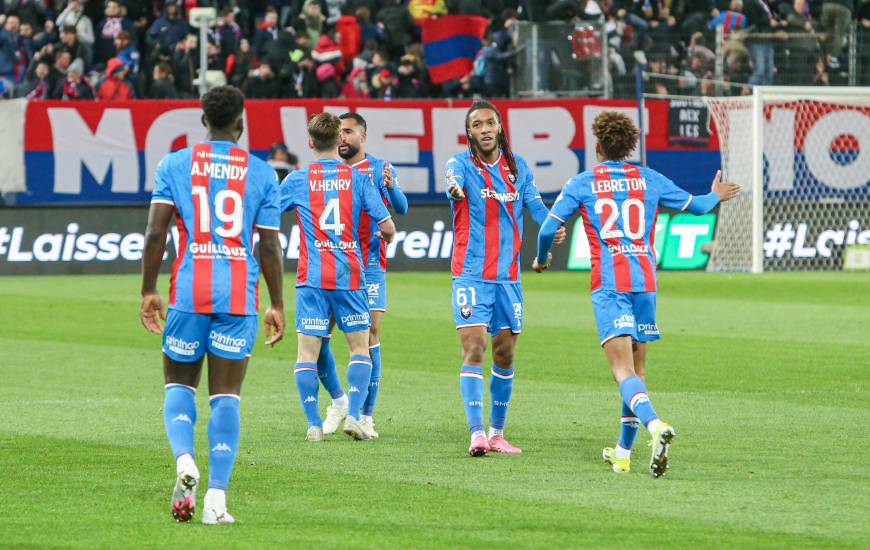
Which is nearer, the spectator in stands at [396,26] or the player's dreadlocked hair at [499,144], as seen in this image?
the player's dreadlocked hair at [499,144]

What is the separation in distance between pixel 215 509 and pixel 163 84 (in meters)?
20.7

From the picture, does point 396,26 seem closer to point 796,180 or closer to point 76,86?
point 76,86

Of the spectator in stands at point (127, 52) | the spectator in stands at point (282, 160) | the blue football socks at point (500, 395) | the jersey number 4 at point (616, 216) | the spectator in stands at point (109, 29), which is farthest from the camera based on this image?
the spectator in stands at point (109, 29)

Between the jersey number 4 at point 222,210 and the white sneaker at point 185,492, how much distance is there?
1020 millimetres

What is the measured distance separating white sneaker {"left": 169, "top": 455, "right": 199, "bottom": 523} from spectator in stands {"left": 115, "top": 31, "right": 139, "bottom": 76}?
70.0ft

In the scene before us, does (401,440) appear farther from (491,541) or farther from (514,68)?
(514,68)

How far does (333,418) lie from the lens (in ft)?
33.7

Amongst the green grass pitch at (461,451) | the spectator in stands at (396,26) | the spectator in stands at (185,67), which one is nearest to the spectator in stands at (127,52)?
the spectator in stands at (185,67)

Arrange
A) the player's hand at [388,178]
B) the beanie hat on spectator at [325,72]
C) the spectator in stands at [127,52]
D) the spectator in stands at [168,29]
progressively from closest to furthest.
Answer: the player's hand at [388,178] < the spectator in stands at [127,52] < the beanie hat on spectator at [325,72] < the spectator in stands at [168,29]

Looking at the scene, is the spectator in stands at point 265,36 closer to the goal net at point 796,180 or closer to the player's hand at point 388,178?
the goal net at point 796,180

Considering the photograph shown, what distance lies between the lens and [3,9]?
28.9 m

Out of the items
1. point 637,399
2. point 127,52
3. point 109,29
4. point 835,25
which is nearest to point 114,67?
point 127,52

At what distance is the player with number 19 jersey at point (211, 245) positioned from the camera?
703 centimetres

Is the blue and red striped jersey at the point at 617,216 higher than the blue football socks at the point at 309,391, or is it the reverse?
the blue and red striped jersey at the point at 617,216
